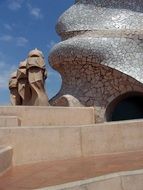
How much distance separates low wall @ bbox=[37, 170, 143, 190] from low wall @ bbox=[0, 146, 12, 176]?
1.32 metres

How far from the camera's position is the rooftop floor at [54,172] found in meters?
2.93

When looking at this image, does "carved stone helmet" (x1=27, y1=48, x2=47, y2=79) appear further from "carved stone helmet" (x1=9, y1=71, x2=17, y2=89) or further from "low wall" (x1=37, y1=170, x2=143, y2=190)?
"low wall" (x1=37, y1=170, x2=143, y2=190)

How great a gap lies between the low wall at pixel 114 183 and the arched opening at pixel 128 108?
1077 centimetres

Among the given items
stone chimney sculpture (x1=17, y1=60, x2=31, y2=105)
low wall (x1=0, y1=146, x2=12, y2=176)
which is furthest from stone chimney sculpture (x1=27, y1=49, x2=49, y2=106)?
low wall (x1=0, y1=146, x2=12, y2=176)

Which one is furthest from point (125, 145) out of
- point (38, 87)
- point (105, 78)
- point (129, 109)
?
point (129, 109)

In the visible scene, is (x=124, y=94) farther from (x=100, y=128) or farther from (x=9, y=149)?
A: (x=9, y=149)

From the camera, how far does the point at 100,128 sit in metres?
4.97

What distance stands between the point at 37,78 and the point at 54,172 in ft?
17.5

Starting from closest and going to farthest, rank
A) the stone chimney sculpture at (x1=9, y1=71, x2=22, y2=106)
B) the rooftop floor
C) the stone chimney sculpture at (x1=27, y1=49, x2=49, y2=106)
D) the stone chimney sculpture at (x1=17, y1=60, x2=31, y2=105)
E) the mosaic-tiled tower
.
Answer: the rooftop floor < the stone chimney sculpture at (x1=27, y1=49, x2=49, y2=106) < the stone chimney sculpture at (x1=17, y1=60, x2=31, y2=105) < the stone chimney sculpture at (x1=9, y1=71, x2=22, y2=106) < the mosaic-tiled tower

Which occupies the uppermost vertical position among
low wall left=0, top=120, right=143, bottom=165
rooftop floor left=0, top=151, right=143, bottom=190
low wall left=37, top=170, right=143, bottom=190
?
low wall left=0, top=120, right=143, bottom=165

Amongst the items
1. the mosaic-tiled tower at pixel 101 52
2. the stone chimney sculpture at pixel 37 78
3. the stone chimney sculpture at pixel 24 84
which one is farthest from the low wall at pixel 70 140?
the mosaic-tiled tower at pixel 101 52

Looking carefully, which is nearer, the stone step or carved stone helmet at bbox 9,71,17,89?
the stone step

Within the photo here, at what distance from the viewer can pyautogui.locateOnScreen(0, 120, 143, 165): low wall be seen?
440cm

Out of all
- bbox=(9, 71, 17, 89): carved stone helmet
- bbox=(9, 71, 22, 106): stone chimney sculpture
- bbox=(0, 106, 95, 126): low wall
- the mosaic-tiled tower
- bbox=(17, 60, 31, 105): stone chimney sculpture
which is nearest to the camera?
bbox=(0, 106, 95, 126): low wall
